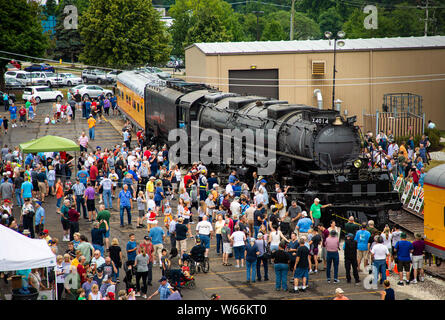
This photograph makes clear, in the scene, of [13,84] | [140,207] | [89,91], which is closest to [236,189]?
[140,207]

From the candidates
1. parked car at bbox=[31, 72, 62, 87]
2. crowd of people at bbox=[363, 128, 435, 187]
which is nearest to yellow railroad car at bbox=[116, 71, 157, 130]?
crowd of people at bbox=[363, 128, 435, 187]

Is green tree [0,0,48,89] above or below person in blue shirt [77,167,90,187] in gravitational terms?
above

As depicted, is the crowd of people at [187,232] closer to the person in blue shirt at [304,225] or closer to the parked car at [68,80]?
the person in blue shirt at [304,225]

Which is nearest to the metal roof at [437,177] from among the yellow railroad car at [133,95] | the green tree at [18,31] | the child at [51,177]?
the child at [51,177]

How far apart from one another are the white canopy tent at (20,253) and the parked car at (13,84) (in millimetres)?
47853

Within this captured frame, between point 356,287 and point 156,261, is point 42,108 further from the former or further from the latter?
point 356,287

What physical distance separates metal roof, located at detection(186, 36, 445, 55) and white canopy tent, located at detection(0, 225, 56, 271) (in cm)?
2673

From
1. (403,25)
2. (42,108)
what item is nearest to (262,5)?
(403,25)

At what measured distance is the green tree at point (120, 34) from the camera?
59.7 meters

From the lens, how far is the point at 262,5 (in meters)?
125

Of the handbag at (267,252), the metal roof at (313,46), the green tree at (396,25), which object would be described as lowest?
the handbag at (267,252)

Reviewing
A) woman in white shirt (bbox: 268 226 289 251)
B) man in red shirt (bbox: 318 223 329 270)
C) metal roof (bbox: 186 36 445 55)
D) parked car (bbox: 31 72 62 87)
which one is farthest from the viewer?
parked car (bbox: 31 72 62 87)

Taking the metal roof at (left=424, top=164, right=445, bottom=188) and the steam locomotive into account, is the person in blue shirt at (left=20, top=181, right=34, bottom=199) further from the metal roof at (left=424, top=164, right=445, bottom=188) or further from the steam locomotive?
the metal roof at (left=424, top=164, right=445, bottom=188)

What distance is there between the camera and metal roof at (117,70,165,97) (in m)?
36.8
